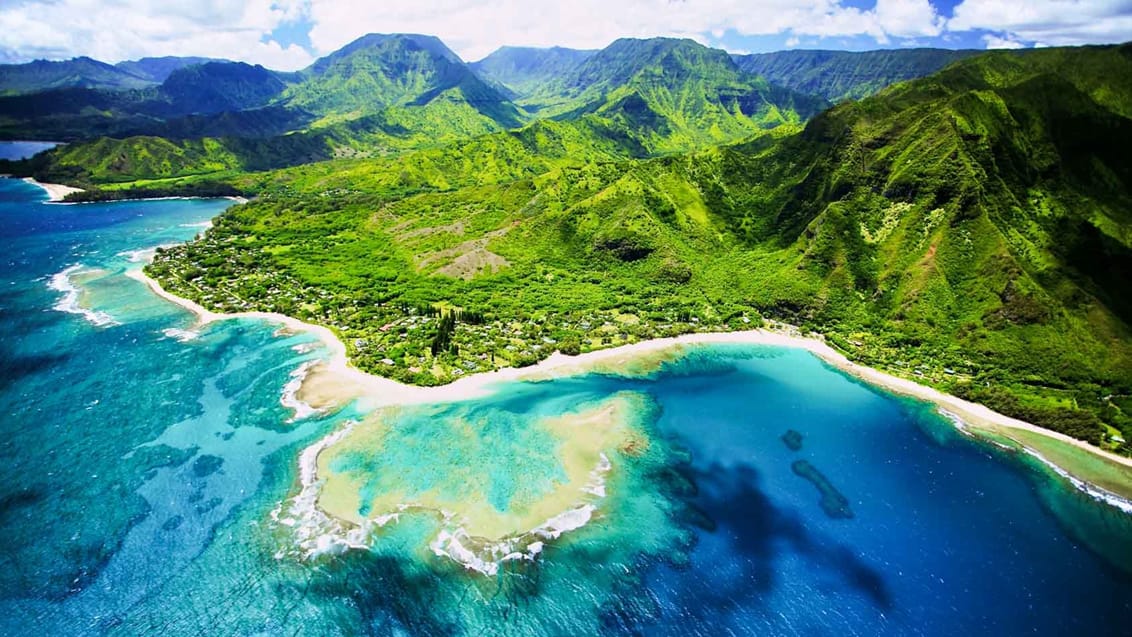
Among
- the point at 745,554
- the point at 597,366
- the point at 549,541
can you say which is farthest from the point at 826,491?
the point at 597,366

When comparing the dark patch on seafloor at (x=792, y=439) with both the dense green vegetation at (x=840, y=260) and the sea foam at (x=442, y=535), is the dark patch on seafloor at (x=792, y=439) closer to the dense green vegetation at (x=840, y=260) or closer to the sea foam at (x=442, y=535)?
the dense green vegetation at (x=840, y=260)

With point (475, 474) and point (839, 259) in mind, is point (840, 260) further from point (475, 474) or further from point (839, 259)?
point (475, 474)

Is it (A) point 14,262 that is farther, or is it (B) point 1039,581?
(A) point 14,262

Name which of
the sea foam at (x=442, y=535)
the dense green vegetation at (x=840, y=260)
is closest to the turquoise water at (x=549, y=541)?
the sea foam at (x=442, y=535)

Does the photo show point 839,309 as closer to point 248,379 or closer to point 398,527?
point 398,527

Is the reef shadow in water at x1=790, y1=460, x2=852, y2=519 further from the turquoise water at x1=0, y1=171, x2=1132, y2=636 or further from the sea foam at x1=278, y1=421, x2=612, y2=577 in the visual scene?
the sea foam at x1=278, y1=421, x2=612, y2=577

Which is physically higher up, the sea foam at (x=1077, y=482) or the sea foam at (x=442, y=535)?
the sea foam at (x=442, y=535)

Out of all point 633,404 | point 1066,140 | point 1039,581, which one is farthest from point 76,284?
point 1066,140
